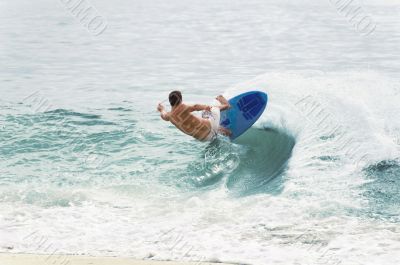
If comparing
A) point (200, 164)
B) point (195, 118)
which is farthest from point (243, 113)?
point (200, 164)

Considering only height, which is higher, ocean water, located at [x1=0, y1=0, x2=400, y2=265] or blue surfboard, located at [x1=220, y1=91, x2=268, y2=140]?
blue surfboard, located at [x1=220, y1=91, x2=268, y2=140]

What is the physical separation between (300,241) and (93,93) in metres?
10.5

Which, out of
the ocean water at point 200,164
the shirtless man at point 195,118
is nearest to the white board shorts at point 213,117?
the shirtless man at point 195,118

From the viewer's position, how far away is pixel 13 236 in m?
7.30

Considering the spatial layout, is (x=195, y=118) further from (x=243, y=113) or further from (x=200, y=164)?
(x=243, y=113)

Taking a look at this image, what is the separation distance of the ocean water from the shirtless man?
0.32 m

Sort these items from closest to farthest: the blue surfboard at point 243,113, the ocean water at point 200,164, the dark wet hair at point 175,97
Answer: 1. the ocean water at point 200,164
2. the dark wet hair at point 175,97
3. the blue surfboard at point 243,113

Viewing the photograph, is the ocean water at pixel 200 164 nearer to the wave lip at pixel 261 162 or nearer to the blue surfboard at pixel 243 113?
the wave lip at pixel 261 162

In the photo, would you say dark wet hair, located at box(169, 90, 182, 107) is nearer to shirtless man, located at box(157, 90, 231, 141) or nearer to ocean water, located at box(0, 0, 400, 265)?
shirtless man, located at box(157, 90, 231, 141)

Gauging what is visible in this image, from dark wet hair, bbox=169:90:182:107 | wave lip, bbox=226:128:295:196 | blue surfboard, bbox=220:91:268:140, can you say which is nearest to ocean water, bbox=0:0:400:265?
wave lip, bbox=226:128:295:196

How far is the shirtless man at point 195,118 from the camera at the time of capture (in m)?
10.6

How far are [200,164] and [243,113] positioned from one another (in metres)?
1.41

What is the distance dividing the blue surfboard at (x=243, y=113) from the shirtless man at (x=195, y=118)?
0.58ft

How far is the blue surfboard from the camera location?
11.4m
